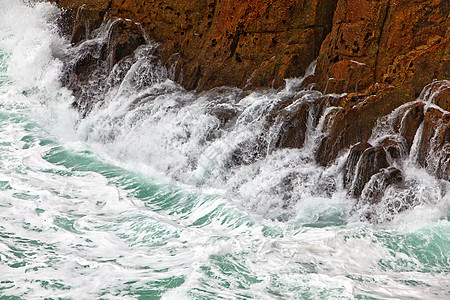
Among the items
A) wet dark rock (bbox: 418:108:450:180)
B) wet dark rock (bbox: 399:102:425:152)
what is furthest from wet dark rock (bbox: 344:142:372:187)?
wet dark rock (bbox: 418:108:450:180)

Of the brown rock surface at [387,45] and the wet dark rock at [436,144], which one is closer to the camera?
the wet dark rock at [436,144]

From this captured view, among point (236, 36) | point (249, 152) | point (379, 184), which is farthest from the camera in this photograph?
point (236, 36)

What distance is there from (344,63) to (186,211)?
10.6 feet

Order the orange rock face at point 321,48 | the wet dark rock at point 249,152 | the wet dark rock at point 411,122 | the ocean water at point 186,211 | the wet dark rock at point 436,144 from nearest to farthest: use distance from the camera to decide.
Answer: the ocean water at point 186,211 → the wet dark rock at point 436,144 → the wet dark rock at point 411,122 → the orange rock face at point 321,48 → the wet dark rock at point 249,152

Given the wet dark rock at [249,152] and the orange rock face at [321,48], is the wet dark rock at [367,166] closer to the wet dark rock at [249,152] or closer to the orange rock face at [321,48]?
the orange rock face at [321,48]

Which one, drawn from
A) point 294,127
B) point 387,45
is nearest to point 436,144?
point 387,45

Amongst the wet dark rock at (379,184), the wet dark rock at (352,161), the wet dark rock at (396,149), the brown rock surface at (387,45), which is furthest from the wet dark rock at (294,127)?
the wet dark rock at (379,184)

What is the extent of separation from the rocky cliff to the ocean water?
258 millimetres

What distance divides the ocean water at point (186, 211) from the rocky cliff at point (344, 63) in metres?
0.26

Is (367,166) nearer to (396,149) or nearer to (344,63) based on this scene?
(396,149)

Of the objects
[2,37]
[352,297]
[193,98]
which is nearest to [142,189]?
[193,98]

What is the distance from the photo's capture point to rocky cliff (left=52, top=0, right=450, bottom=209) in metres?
7.98

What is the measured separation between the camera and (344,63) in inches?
348

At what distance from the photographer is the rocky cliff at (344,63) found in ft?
26.2
